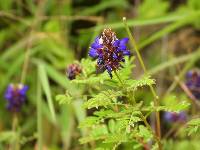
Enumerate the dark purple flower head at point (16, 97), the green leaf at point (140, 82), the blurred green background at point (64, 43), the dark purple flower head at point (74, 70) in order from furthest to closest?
1. the blurred green background at point (64, 43)
2. the dark purple flower head at point (16, 97)
3. the dark purple flower head at point (74, 70)
4. the green leaf at point (140, 82)

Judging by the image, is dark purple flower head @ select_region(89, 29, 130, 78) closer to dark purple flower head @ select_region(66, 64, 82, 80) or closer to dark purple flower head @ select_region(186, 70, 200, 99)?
dark purple flower head @ select_region(66, 64, 82, 80)

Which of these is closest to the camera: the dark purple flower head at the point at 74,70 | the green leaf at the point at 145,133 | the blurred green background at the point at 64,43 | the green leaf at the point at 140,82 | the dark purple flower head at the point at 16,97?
the green leaf at the point at 140,82

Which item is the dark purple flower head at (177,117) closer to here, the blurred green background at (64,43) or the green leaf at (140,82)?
the blurred green background at (64,43)

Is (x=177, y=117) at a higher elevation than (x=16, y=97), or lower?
lower

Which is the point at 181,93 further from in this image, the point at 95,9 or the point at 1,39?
the point at 1,39

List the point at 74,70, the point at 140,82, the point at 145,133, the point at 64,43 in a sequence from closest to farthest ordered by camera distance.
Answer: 1. the point at 140,82
2. the point at 145,133
3. the point at 74,70
4. the point at 64,43

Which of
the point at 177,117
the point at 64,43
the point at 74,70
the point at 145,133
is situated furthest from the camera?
the point at 64,43

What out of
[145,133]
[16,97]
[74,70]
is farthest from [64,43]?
[145,133]

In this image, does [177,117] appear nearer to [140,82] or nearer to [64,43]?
[64,43]

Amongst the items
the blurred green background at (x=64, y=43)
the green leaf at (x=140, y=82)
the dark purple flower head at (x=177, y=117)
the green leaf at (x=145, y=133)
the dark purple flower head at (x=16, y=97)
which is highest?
the blurred green background at (x=64, y=43)

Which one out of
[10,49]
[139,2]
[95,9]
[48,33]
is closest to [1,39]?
[10,49]

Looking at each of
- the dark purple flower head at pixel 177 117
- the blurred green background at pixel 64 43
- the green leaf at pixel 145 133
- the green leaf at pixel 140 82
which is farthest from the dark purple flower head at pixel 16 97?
the green leaf at pixel 140 82

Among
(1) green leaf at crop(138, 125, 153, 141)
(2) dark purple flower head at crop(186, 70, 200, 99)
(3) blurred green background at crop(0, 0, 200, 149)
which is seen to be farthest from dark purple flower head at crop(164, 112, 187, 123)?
(1) green leaf at crop(138, 125, 153, 141)
